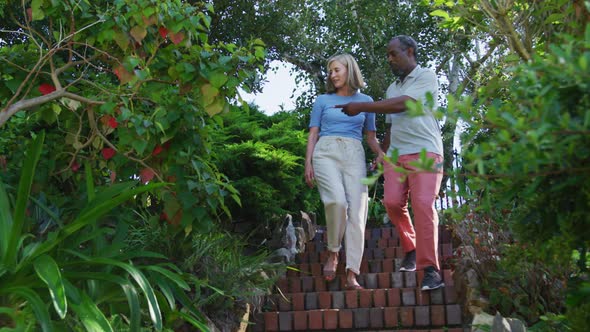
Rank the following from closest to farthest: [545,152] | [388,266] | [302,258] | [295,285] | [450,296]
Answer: [545,152] → [450,296] → [295,285] → [388,266] → [302,258]

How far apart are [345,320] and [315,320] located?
0.21 metres

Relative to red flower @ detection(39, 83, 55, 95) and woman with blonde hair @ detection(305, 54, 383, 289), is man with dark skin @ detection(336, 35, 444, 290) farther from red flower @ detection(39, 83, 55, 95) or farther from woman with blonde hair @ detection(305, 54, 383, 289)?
red flower @ detection(39, 83, 55, 95)

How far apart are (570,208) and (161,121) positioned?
336 centimetres

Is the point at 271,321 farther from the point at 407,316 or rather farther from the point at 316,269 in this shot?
the point at 316,269

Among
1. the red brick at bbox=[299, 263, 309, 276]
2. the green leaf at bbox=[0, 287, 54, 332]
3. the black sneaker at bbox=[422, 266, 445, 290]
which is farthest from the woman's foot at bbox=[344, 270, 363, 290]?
the green leaf at bbox=[0, 287, 54, 332]

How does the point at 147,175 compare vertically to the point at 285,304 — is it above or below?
above

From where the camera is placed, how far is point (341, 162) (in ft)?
20.0

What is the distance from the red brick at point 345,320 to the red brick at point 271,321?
469 millimetres

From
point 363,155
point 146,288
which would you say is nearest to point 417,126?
point 363,155

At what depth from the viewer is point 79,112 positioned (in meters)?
5.84

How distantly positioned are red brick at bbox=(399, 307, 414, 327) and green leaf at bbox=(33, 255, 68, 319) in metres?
2.49

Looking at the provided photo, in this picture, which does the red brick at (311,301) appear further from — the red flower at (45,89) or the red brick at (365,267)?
the red flower at (45,89)

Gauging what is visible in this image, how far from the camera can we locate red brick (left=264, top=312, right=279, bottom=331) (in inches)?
239

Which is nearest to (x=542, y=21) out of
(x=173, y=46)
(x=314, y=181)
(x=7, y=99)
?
(x=173, y=46)
